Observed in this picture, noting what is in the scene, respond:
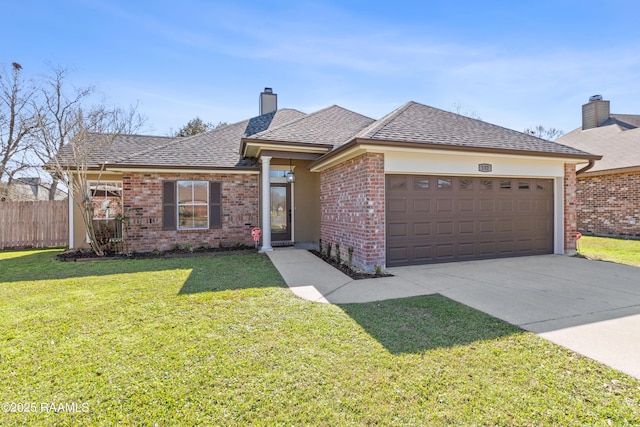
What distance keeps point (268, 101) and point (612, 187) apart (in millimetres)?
15285

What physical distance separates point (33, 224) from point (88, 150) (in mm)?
3988

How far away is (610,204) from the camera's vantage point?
42.5 ft

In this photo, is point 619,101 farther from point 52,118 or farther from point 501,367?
point 52,118

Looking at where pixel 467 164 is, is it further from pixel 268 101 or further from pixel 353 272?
pixel 268 101

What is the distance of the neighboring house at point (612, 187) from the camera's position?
12156 millimetres

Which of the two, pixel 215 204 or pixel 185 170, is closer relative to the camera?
pixel 185 170

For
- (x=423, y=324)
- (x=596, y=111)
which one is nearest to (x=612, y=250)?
(x=423, y=324)

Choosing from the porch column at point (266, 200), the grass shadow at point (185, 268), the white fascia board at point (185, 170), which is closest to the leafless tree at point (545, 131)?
the white fascia board at point (185, 170)

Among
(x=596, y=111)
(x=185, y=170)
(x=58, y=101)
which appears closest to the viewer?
(x=185, y=170)

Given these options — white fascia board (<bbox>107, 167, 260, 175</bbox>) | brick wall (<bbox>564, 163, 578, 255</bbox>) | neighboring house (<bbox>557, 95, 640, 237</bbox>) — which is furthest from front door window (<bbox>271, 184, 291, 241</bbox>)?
neighboring house (<bbox>557, 95, 640, 237</bbox>)

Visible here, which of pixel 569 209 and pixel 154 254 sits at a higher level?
pixel 569 209

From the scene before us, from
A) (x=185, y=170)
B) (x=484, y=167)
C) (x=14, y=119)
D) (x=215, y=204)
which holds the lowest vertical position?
(x=215, y=204)

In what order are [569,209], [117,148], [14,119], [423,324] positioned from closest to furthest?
[423,324] < [569,209] < [117,148] < [14,119]

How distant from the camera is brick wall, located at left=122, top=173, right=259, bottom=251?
9.66m
